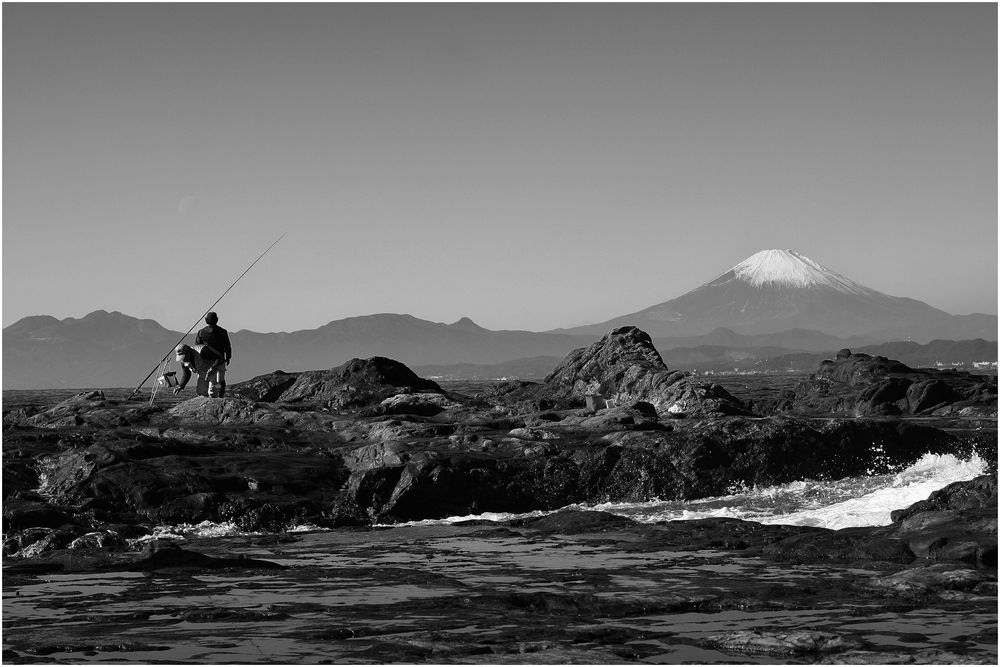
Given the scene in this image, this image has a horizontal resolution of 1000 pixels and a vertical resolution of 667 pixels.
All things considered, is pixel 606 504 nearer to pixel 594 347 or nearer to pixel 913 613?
pixel 913 613

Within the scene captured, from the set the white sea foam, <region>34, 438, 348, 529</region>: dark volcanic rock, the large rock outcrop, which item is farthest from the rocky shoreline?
the white sea foam

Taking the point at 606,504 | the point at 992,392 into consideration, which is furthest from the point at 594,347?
the point at 606,504

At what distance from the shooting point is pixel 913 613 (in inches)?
506

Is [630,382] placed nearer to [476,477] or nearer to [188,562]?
[476,477]

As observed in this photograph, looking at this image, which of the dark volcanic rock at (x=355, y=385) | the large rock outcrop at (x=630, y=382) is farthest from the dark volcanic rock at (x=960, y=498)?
the dark volcanic rock at (x=355, y=385)

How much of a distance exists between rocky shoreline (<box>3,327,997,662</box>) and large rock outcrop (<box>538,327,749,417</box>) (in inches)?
6.4

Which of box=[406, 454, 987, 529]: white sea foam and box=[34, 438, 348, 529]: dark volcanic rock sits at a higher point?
box=[34, 438, 348, 529]: dark volcanic rock

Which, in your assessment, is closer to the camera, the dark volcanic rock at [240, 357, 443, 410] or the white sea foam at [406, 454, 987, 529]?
the white sea foam at [406, 454, 987, 529]

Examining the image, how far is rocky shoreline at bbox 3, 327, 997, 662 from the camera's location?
53.2 feet

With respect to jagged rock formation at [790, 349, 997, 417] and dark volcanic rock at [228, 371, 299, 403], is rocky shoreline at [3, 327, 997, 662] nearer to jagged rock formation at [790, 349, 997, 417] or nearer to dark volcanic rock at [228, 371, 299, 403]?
dark volcanic rock at [228, 371, 299, 403]

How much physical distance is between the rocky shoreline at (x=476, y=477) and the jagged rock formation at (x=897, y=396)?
19.9ft

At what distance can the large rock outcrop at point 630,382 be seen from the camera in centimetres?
3303

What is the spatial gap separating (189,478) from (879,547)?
11753 mm

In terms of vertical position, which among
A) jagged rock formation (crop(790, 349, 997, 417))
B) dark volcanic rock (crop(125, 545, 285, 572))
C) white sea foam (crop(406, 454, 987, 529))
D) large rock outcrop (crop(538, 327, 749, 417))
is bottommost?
white sea foam (crop(406, 454, 987, 529))
